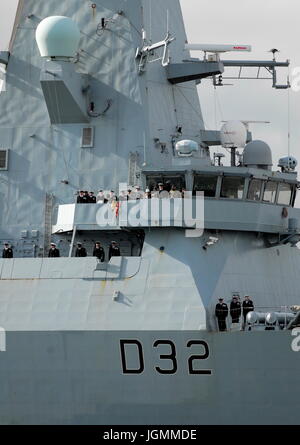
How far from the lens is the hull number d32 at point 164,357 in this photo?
88.1ft

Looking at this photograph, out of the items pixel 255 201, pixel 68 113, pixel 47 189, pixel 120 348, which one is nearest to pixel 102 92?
pixel 68 113

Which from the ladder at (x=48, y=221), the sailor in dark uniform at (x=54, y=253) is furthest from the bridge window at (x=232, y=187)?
the ladder at (x=48, y=221)

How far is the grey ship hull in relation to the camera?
86.4ft

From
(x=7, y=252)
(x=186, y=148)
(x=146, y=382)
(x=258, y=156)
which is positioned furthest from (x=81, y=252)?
(x=258, y=156)

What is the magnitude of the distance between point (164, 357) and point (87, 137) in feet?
24.4

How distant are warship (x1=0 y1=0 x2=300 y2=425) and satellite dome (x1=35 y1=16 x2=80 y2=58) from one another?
0.12 feet

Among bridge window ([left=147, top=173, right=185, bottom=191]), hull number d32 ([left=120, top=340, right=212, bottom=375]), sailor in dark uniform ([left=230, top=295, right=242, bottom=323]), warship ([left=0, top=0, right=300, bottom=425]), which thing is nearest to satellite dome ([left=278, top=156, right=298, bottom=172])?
warship ([left=0, top=0, right=300, bottom=425])

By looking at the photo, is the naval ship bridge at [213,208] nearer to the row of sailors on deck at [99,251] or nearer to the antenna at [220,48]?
the row of sailors on deck at [99,251]

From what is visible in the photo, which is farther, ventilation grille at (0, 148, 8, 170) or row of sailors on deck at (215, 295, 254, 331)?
ventilation grille at (0, 148, 8, 170)

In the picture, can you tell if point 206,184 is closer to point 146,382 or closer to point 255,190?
point 255,190

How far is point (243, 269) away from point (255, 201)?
1.76m

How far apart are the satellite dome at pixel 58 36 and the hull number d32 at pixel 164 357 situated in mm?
8359

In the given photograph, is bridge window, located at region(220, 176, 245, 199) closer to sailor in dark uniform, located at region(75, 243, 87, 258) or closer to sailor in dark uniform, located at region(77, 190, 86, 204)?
sailor in dark uniform, located at region(77, 190, 86, 204)
